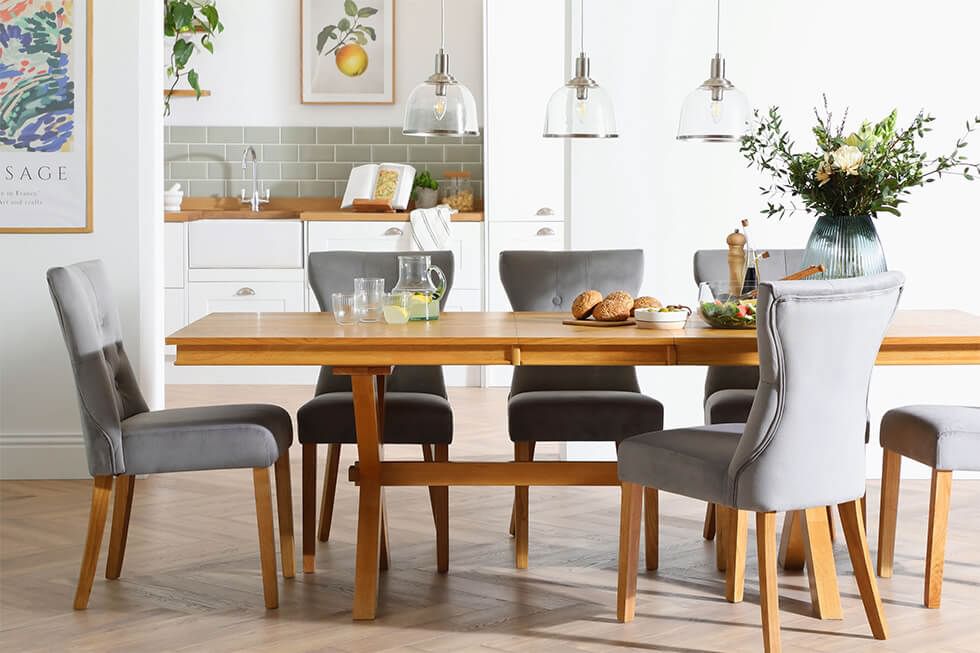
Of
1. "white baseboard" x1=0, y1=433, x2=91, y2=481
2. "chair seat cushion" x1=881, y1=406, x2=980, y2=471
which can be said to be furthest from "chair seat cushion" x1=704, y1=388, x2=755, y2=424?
"white baseboard" x1=0, y1=433, x2=91, y2=481

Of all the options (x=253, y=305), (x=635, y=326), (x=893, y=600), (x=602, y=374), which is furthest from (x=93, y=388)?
(x=253, y=305)

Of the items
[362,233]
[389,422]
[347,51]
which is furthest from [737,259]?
[347,51]

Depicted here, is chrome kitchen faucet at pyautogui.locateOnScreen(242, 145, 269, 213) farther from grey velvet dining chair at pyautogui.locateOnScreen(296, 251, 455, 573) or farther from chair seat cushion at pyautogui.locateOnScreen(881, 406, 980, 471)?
chair seat cushion at pyautogui.locateOnScreen(881, 406, 980, 471)

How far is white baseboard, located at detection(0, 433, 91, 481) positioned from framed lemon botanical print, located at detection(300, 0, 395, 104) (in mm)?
3401

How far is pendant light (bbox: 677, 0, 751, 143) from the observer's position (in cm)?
358

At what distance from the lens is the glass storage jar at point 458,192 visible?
7.45 meters

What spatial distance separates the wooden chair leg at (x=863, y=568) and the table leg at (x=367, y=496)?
115 centimetres

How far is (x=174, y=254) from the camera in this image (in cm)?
708

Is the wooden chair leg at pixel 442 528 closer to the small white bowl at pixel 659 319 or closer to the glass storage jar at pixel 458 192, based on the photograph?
the small white bowl at pixel 659 319

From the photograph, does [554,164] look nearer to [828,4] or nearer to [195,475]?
[828,4]

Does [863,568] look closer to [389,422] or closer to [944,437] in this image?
[944,437]

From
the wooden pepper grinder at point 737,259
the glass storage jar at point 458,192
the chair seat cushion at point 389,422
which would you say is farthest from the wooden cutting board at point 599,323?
the glass storage jar at point 458,192

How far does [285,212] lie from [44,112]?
2599 millimetres

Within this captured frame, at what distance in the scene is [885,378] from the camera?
194 inches
